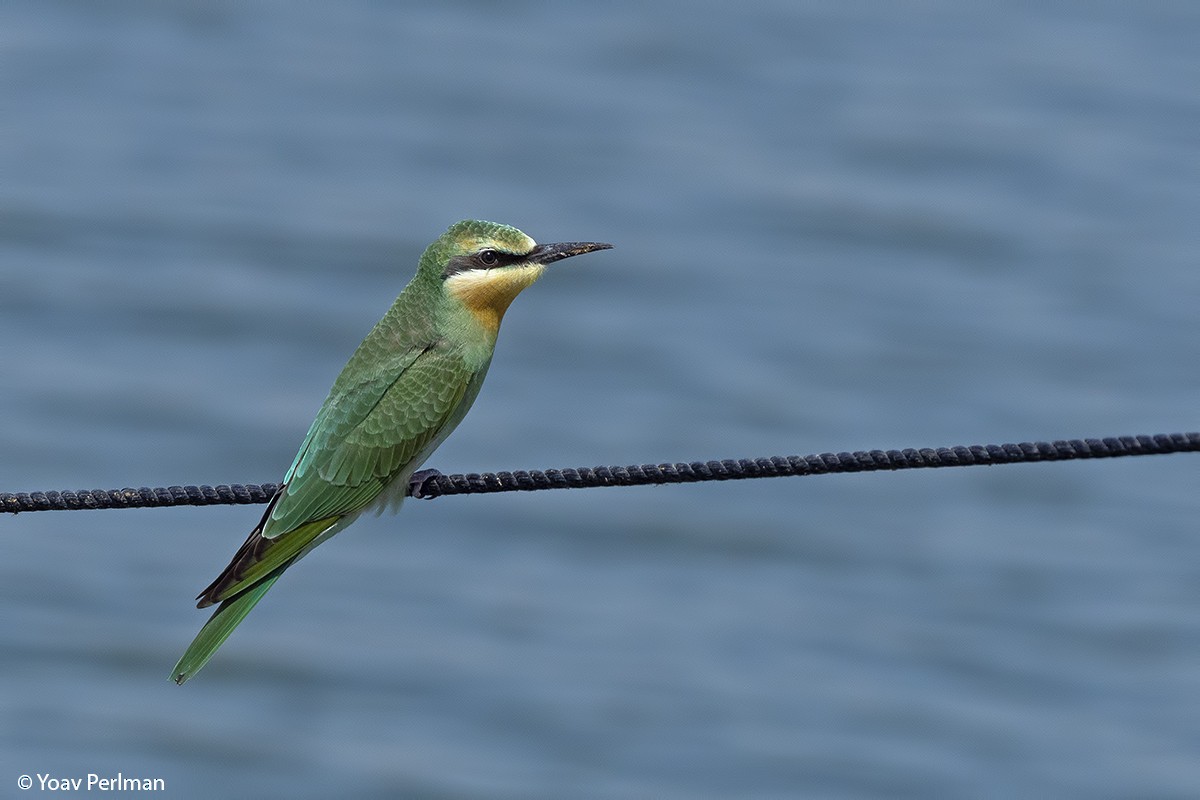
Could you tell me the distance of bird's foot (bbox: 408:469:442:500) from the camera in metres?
5.29

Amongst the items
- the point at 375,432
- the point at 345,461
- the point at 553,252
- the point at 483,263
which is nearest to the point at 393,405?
the point at 375,432

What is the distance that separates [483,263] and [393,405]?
519 millimetres

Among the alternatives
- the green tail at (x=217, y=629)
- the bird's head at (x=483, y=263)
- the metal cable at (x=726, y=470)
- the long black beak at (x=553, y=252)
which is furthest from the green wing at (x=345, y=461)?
the metal cable at (x=726, y=470)

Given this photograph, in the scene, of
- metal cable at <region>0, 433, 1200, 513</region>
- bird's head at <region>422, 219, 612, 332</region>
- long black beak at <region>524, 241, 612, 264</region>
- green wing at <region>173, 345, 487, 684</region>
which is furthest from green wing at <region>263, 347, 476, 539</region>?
metal cable at <region>0, 433, 1200, 513</region>

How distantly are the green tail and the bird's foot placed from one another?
463 millimetres

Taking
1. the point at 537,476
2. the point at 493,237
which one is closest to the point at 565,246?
the point at 493,237

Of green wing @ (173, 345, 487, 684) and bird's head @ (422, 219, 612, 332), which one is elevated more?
bird's head @ (422, 219, 612, 332)

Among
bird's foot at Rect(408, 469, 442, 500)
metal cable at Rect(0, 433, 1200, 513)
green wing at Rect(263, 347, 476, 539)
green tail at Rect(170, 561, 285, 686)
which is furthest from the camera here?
bird's foot at Rect(408, 469, 442, 500)

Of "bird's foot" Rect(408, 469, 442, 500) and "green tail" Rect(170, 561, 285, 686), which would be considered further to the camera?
"bird's foot" Rect(408, 469, 442, 500)

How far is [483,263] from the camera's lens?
538 centimetres

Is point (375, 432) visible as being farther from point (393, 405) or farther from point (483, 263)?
point (483, 263)

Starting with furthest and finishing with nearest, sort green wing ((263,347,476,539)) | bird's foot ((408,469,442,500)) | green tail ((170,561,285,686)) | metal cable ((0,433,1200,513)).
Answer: bird's foot ((408,469,442,500)) < green wing ((263,347,476,539)) < green tail ((170,561,285,686)) < metal cable ((0,433,1200,513))

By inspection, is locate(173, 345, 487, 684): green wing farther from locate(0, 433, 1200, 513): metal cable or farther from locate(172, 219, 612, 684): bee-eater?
locate(0, 433, 1200, 513): metal cable

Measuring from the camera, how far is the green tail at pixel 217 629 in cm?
483
